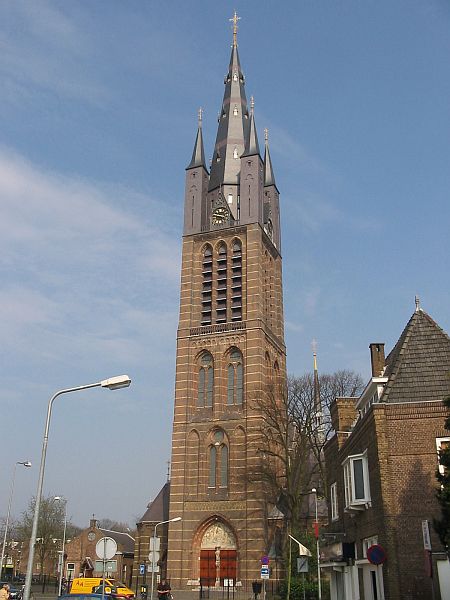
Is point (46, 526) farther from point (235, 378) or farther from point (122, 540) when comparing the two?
point (235, 378)

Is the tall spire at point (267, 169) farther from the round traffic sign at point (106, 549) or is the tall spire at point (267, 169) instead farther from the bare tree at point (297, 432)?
the round traffic sign at point (106, 549)

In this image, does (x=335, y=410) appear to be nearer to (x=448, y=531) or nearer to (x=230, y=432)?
(x=448, y=531)

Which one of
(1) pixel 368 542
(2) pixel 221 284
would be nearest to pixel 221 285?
(2) pixel 221 284

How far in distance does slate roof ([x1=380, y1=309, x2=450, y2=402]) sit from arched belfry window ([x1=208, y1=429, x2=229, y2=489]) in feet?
105

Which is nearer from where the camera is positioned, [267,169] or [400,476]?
[400,476]

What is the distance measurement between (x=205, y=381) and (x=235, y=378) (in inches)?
109

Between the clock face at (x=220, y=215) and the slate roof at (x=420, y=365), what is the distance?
40.8 metres

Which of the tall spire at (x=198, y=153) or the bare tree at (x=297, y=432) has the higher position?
the tall spire at (x=198, y=153)

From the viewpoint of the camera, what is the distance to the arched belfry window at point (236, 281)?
58562 millimetres

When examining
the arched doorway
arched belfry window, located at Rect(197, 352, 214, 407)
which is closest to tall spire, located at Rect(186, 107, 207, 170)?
arched belfry window, located at Rect(197, 352, 214, 407)

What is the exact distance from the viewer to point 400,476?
64.6 feet

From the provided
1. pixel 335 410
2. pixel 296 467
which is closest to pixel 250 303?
pixel 296 467

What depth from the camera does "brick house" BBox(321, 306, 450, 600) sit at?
736 inches

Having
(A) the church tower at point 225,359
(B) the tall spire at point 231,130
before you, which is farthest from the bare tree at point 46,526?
(B) the tall spire at point 231,130
